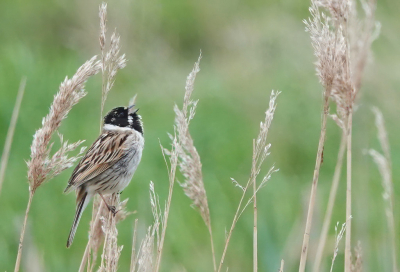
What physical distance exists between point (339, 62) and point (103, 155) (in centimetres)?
189

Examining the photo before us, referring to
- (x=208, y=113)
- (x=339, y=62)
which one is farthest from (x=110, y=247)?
(x=208, y=113)

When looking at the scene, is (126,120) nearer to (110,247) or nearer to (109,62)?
(109,62)

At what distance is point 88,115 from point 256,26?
351 centimetres

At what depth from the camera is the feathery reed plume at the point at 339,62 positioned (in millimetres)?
2529

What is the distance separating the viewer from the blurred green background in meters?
5.54

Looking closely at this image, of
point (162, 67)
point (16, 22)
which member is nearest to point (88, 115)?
point (162, 67)

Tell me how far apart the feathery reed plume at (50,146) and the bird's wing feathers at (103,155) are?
1.20 m

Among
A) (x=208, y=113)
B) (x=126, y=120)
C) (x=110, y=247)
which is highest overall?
(x=208, y=113)

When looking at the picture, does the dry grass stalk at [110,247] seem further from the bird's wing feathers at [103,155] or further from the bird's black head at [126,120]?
the bird's black head at [126,120]

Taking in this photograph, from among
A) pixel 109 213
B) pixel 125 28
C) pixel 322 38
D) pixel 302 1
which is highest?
pixel 302 1

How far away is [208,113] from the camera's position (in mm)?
7621

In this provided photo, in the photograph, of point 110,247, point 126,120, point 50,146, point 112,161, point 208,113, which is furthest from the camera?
point 208,113

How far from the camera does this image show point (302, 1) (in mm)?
10641

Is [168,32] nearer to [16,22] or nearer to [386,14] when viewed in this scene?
[16,22]
